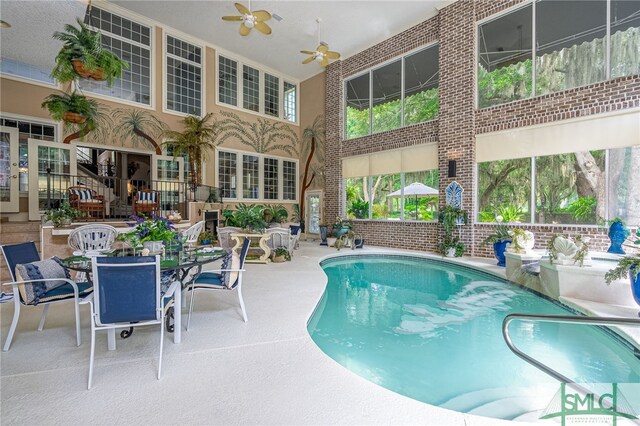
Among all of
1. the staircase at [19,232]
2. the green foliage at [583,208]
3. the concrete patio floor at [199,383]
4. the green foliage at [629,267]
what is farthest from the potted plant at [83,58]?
the green foliage at [583,208]

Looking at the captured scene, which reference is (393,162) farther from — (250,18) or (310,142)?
(250,18)

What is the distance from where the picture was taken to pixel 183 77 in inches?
391

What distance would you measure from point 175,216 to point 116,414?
6.24 metres

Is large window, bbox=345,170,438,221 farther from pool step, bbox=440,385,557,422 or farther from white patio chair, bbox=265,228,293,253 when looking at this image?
pool step, bbox=440,385,557,422

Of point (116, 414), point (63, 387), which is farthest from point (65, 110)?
point (116, 414)

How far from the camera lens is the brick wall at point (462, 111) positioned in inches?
238

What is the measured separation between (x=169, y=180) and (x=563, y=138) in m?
10.6

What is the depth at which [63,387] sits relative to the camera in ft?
6.73

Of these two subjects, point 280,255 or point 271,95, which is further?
point 271,95

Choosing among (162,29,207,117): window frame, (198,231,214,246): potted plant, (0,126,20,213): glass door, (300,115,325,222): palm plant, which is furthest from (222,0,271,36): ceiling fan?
(0,126,20,213): glass door

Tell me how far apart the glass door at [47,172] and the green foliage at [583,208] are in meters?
11.1

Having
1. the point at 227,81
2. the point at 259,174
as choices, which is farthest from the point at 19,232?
the point at 227,81

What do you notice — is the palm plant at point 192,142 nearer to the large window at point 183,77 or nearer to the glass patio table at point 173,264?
the large window at point 183,77

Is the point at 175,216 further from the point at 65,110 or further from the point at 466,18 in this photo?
the point at 466,18
